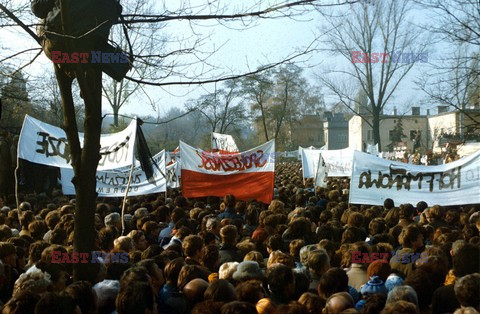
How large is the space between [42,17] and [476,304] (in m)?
3.86

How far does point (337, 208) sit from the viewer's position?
9125mm

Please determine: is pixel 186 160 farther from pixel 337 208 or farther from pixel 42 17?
pixel 42 17

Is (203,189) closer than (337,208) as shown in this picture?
No

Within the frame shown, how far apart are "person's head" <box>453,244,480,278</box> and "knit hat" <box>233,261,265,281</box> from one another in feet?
5.92

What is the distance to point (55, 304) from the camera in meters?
3.46

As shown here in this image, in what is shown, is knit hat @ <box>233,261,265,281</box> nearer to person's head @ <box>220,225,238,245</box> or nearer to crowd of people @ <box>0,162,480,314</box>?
crowd of people @ <box>0,162,480,314</box>

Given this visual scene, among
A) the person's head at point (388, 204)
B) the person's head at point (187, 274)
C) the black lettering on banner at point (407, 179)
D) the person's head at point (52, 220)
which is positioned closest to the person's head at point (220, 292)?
the person's head at point (187, 274)

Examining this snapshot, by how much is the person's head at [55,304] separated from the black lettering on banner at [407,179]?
8560 millimetres

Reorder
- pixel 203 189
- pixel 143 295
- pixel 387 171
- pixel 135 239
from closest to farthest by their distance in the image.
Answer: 1. pixel 143 295
2. pixel 135 239
3. pixel 387 171
4. pixel 203 189

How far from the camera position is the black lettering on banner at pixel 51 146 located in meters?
10.9

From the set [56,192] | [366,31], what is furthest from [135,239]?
[366,31]

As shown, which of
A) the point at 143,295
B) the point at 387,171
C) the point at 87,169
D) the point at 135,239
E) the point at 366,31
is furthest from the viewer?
the point at 366,31

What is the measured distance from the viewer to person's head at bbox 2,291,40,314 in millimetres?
3517

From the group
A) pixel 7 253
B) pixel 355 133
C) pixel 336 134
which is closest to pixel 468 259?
pixel 7 253
